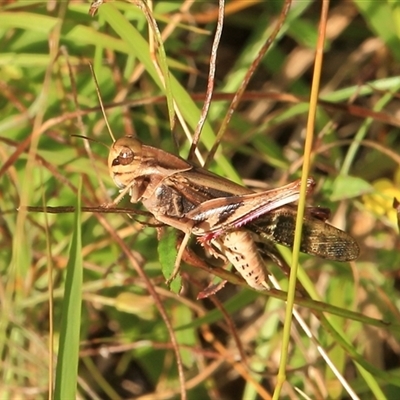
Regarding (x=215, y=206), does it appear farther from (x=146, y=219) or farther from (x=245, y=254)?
(x=146, y=219)

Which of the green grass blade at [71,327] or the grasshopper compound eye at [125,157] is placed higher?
the grasshopper compound eye at [125,157]

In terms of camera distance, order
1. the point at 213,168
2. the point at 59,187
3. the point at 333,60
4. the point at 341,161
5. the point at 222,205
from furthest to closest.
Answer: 1. the point at 333,60
2. the point at 341,161
3. the point at 59,187
4. the point at 213,168
5. the point at 222,205

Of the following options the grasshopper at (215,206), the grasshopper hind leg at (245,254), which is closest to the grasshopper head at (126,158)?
the grasshopper at (215,206)

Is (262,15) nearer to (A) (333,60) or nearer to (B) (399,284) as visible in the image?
(A) (333,60)

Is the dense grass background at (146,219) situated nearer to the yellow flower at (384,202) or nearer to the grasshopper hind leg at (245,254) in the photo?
the yellow flower at (384,202)

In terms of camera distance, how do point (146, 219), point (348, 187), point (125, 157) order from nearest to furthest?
point (125, 157), point (146, 219), point (348, 187)

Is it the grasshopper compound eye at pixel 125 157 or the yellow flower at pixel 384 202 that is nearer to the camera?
the grasshopper compound eye at pixel 125 157

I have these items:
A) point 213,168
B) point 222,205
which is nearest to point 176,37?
point 213,168

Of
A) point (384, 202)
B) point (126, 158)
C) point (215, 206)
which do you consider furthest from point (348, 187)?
point (126, 158)
